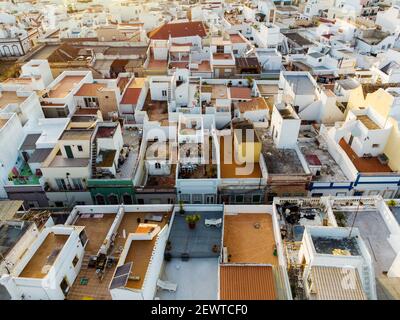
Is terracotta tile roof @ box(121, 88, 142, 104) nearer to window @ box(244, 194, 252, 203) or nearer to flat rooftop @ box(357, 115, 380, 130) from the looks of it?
window @ box(244, 194, 252, 203)

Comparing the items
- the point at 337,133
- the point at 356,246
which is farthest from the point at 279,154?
the point at 356,246

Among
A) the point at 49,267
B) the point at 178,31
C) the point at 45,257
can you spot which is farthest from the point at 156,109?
the point at 49,267

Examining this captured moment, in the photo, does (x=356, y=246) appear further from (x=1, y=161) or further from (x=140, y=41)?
(x=140, y=41)

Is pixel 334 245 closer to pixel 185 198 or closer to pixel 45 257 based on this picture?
pixel 185 198

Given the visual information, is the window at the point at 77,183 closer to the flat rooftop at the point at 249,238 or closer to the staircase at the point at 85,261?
the staircase at the point at 85,261

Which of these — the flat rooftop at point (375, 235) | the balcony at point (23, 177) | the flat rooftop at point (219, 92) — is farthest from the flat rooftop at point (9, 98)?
the flat rooftop at point (375, 235)

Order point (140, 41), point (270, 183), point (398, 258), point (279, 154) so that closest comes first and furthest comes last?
1. point (398, 258)
2. point (270, 183)
3. point (279, 154)
4. point (140, 41)

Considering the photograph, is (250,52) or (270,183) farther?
(250,52)
